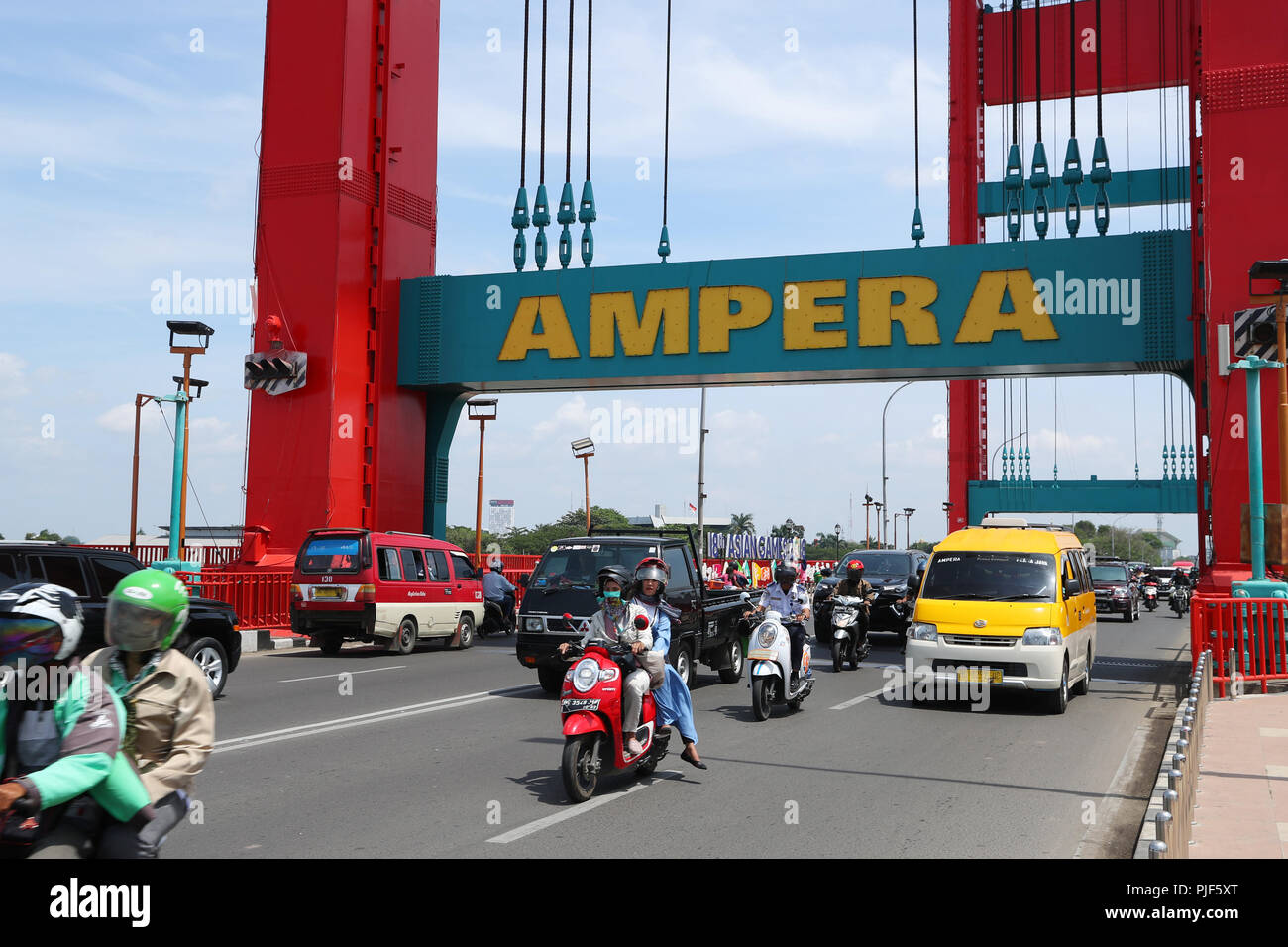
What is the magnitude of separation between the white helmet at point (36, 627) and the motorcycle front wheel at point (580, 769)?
15.8 feet

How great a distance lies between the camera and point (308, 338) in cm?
2452

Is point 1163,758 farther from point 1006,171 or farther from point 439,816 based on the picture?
point 1006,171

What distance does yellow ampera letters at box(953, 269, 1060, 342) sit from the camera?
2167 cm

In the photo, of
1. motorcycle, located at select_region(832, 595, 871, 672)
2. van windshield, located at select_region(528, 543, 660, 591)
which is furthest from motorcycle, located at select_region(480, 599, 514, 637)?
van windshield, located at select_region(528, 543, 660, 591)

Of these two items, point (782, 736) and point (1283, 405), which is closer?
point (782, 736)

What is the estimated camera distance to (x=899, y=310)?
22.6 meters

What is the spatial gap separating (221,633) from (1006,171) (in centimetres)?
1828

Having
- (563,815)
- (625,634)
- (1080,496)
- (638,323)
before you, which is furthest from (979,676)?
(1080,496)

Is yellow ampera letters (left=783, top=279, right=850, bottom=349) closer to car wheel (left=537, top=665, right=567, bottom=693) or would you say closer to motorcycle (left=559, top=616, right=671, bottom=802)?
car wheel (left=537, top=665, right=567, bottom=693)

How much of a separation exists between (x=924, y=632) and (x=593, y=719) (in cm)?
673

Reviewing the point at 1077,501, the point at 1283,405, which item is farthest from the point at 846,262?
the point at 1077,501

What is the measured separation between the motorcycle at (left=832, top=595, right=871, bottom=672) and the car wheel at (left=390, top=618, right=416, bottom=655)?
287 inches
